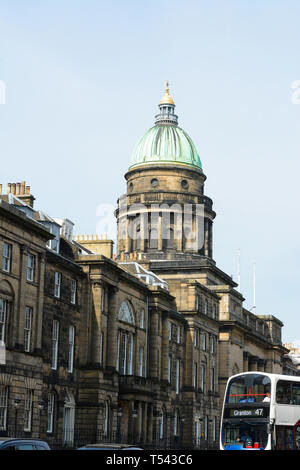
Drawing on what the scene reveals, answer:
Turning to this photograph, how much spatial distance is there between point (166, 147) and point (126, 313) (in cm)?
4398

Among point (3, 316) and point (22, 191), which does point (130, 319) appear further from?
point (3, 316)

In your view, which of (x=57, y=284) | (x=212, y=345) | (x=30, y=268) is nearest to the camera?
(x=30, y=268)

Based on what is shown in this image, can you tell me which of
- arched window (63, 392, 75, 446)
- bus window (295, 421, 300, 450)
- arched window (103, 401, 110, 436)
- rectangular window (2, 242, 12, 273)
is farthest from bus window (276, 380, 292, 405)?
arched window (103, 401, 110, 436)

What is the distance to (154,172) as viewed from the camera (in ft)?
343

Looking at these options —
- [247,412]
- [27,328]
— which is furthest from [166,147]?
[247,412]

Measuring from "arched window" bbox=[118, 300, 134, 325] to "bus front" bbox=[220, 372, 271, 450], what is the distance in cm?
2642

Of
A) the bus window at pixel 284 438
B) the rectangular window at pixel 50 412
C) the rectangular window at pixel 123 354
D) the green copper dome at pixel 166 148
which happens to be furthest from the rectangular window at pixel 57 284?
the green copper dome at pixel 166 148

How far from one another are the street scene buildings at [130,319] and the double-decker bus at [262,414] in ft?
45.5

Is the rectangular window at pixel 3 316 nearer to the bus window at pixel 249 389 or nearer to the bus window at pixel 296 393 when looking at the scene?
the bus window at pixel 249 389

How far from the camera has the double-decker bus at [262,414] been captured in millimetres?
36094

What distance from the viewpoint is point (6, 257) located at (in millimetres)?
46375

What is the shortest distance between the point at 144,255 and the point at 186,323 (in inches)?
831
